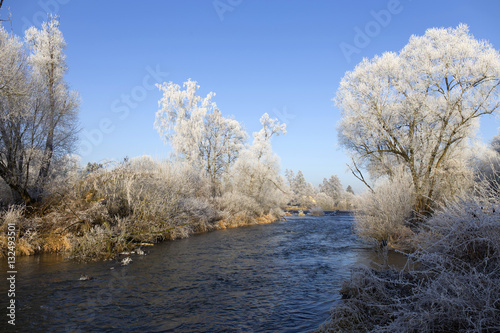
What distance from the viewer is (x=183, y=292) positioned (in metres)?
7.83

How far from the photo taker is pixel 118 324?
596 centimetres

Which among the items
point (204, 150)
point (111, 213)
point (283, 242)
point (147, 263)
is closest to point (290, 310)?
point (147, 263)

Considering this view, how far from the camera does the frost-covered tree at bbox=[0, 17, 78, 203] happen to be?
13016mm

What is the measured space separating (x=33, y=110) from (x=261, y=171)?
2216 cm

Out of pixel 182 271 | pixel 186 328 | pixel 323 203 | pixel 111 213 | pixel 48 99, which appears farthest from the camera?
pixel 323 203

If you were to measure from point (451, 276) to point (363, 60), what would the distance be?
53.0ft

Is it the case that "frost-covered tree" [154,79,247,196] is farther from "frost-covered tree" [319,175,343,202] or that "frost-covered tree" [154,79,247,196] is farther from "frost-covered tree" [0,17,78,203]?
"frost-covered tree" [319,175,343,202]

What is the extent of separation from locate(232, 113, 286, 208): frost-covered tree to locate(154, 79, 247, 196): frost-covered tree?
73.5 inches

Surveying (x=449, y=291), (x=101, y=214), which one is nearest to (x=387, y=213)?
(x=449, y=291)

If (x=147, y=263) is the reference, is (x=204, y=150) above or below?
above

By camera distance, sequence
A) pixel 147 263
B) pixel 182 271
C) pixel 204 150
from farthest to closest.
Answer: pixel 204 150
pixel 147 263
pixel 182 271

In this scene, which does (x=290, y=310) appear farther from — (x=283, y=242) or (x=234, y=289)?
(x=283, y=242)

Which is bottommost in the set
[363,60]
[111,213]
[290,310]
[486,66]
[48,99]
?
[290,310]

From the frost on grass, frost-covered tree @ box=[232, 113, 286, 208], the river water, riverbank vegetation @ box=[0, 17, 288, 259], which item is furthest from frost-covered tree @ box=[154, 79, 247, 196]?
the frost on grass
